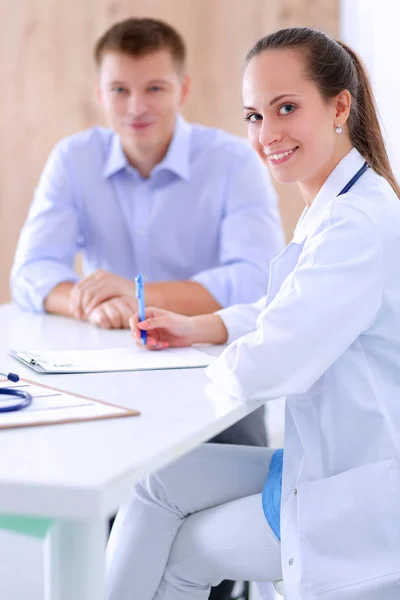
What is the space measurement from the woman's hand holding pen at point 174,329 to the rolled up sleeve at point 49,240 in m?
0.53

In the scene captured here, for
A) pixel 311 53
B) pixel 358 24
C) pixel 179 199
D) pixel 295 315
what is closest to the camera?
pixel 295 315

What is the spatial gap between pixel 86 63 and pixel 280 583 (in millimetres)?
2707

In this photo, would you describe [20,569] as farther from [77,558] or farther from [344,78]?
[344,78]

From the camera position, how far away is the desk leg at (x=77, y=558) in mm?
874

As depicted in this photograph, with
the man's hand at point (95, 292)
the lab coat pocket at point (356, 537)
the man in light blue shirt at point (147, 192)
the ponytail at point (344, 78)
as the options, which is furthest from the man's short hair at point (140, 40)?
the lab coat pocket at point (356, 537)

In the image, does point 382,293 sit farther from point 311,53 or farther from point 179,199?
point 179,199

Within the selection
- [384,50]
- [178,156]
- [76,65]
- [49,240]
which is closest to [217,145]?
[178,156]

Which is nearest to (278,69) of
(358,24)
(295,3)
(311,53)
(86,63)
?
(311,53)

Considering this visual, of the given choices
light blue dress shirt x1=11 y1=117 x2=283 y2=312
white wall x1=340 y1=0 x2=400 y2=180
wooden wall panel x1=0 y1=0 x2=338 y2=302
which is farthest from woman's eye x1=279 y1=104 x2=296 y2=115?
wooden wall panel x1=0 y1=0 x2=338 y2=302

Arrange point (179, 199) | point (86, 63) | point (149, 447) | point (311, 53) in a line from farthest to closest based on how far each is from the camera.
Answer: point (86, 63) → point (179, 199) → point (311, 53) → point (149, 447)

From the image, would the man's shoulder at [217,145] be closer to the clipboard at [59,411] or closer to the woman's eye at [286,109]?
the woman's eye at [286,109]

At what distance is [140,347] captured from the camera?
1544 mm

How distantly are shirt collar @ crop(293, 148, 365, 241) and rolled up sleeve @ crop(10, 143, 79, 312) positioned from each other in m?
0.85

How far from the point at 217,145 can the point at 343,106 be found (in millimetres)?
949
